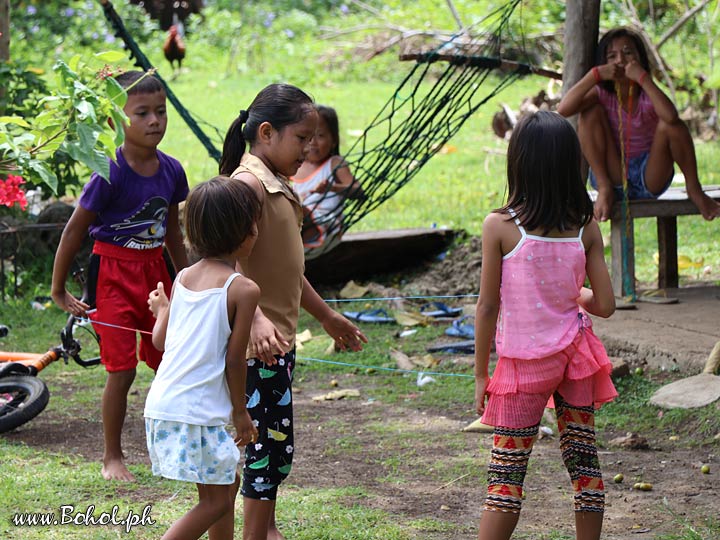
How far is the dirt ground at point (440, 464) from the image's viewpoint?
3.36 meters

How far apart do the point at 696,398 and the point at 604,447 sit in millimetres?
491

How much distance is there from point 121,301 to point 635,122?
2964 millimetres

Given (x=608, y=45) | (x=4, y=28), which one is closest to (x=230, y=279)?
(x=608, y=45)

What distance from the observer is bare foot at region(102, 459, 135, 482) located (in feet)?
12.1

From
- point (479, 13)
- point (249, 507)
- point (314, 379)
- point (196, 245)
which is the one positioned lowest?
point (314, 379)

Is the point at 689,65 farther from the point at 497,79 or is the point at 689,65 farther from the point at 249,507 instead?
the point at 249,507

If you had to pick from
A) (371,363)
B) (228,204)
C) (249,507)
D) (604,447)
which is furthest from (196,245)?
(371,363)

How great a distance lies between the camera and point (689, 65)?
1133 cm

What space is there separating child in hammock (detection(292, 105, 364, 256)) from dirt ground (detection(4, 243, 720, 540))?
1146 millimetres

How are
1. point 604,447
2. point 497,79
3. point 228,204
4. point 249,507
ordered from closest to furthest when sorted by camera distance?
1. point 228,204
2. point 249,507
3. point 604,447
4. point 497,79

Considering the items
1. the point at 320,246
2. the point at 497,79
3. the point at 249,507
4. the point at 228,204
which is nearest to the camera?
the point at 228,204

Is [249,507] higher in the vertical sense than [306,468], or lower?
higher

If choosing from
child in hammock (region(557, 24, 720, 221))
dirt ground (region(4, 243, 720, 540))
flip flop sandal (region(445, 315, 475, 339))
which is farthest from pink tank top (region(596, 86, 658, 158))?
flip flop sandal (region(445, 315, 475, 339))

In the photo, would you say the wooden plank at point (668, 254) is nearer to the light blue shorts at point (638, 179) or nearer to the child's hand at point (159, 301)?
the light blue shorts at point (638, 179)
